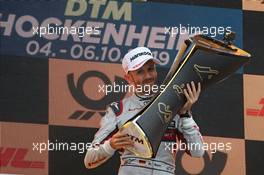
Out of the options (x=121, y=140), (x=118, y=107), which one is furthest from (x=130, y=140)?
(x=118, y=107)

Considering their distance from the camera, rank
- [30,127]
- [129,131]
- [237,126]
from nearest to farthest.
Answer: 1. [129,131]
2. [30,127]
3. [237,126]

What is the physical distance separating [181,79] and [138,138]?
0.91ft

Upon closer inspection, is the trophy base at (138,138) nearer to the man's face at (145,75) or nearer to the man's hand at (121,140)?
the man's hand at (121,140)

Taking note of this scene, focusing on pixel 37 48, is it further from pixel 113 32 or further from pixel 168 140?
pixel 168 140

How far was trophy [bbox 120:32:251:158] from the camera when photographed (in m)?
2.86

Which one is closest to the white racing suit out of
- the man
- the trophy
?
the man

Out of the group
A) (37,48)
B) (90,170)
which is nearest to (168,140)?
(90,170)

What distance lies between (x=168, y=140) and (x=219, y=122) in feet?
2.30

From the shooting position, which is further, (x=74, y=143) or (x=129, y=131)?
(x=74, y=143)

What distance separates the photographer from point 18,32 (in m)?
3.59

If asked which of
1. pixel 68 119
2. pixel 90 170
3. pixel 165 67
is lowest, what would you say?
pixel 90 170

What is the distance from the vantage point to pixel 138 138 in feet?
9.58

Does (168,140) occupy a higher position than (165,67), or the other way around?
(165,67)

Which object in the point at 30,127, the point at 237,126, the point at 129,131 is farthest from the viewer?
the point at 237,126
